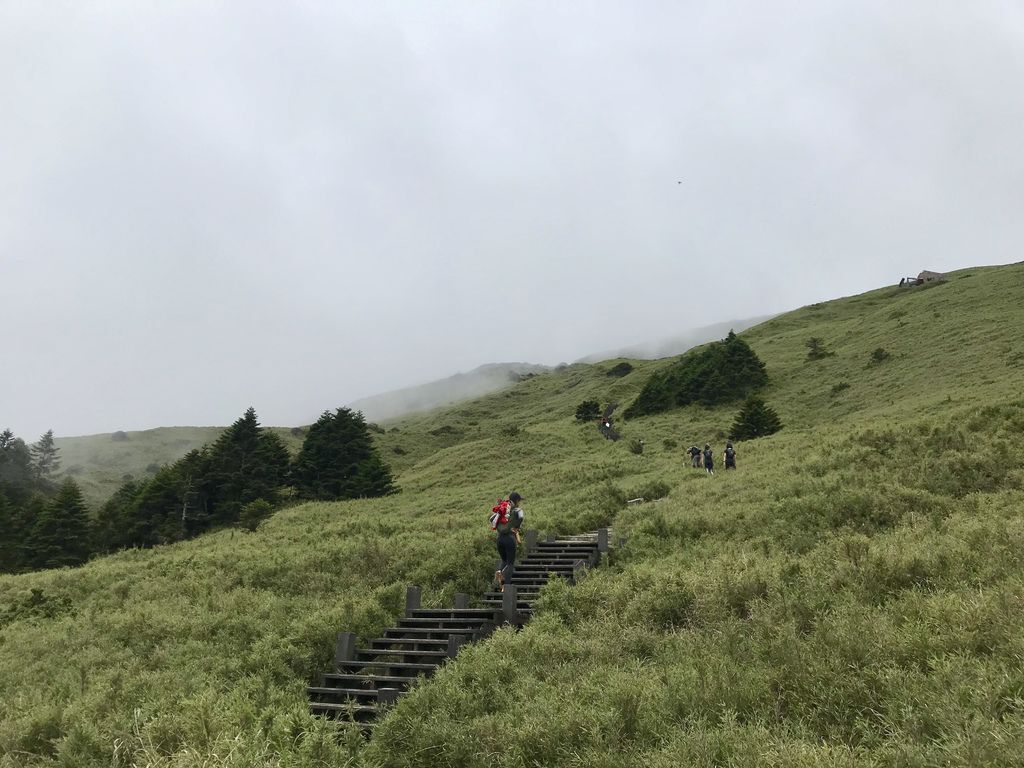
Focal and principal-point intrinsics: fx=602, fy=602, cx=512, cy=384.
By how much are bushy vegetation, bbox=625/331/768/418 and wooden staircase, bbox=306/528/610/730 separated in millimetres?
45060

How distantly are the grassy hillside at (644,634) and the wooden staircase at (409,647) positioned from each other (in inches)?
20.3

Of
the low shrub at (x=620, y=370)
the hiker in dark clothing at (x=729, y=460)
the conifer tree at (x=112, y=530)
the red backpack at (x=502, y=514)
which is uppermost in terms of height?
the low shrub at (x=620, y=370)

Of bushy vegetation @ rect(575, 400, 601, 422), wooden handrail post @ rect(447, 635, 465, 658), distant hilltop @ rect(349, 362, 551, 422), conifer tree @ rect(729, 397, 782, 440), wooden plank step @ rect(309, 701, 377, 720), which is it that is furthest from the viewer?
distant hilltop @ rect(349, 362, 551, 422)

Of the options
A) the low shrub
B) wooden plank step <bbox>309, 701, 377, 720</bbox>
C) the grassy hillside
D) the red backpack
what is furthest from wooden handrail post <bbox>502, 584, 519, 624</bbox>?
the low shrub

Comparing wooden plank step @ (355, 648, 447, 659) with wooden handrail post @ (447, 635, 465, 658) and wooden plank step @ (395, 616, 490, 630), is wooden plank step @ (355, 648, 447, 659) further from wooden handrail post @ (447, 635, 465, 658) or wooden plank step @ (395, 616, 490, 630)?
wooden plank step @ (395, 616, 490, 630)

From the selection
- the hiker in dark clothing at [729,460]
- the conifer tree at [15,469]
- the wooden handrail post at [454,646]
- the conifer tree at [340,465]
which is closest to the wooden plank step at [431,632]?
the wooden handrail post at [454,646]

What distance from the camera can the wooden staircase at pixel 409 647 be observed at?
925 cm

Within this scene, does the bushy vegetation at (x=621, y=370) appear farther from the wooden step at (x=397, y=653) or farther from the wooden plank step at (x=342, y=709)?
the wooden plank step at (x=342, y=709)

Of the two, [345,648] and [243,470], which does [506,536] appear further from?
[243,470]

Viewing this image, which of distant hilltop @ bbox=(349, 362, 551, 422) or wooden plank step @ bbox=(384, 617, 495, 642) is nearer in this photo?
wooden plank step @ bbox=(384, 617, 495, 642)

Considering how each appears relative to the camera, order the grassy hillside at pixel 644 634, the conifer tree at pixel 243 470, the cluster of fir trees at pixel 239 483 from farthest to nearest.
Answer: the conifer tree at pixel 243 470 → the cluster of fir trees at pixel 239 483 → the grassy hillside at pixel 644 634

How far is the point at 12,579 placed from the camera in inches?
912

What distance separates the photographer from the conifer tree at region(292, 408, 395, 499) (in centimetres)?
4525

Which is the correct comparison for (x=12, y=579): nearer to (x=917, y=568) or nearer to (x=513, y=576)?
(x=513, y=576)
